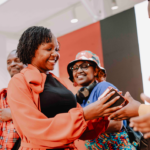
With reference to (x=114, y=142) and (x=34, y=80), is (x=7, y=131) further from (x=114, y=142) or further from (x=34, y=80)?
(x=114, y=142)

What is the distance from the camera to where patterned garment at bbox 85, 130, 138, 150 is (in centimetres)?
140

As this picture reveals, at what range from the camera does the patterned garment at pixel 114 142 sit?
1.40 metres

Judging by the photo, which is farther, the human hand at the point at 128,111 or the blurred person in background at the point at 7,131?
the blurred person in background at the point at 7,131

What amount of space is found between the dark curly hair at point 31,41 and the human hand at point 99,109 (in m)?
0.53

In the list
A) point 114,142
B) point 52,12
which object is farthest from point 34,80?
point 52,12

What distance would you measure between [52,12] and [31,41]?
111 inches

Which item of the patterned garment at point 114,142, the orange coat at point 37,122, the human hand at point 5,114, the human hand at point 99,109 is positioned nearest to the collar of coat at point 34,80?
the orange coat at point 37,122

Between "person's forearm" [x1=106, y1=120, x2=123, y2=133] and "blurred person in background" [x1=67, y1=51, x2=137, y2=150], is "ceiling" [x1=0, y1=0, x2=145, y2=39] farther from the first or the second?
"person's forearm" [x1=106, y1=120, x2=123, y2=133]

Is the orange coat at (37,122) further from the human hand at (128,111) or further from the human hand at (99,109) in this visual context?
the human hand at (128,111)

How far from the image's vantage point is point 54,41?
114 centimetres

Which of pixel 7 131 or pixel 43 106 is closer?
pixel 43 106

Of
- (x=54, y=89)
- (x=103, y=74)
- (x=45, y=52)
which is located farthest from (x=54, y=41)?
(x=103, y=74)

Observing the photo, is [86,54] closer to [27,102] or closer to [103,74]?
[103,74]

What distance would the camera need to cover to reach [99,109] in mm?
894
